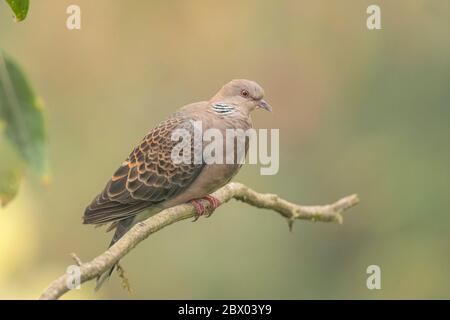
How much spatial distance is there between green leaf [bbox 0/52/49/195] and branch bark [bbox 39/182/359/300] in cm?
72

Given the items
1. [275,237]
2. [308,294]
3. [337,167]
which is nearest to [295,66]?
[337,167]

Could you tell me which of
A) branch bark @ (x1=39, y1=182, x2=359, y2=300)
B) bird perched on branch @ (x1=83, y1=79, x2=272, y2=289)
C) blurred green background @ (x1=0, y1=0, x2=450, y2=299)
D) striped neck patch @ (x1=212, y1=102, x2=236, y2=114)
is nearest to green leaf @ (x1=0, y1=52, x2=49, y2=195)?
branch bark @ (x1=39, y1=182, x2=359, y2=300)

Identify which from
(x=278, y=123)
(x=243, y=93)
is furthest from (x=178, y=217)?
(x=278, y=123)

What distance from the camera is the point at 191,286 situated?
296 inches

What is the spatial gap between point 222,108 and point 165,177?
496 millimetres

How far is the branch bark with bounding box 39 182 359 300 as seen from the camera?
208cm

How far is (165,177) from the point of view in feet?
12.2

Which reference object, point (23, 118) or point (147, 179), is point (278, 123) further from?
point (23, 118)

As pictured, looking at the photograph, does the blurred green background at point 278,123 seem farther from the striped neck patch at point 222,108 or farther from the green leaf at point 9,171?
the green leaf at point 9,171

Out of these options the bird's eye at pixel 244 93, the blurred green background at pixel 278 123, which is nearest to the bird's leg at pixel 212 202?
the bird's eye at pixel 244 93

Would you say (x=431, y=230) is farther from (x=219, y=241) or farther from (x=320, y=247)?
(x=219, y=241)

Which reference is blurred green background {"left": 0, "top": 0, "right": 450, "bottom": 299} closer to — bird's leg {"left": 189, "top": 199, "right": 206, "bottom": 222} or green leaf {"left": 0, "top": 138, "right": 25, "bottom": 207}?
bird's leg {"left": 189, "top": 199, "right": 206, "bottom": 222}

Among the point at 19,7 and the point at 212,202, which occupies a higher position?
the point at 19,7

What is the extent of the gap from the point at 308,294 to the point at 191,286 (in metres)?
1.62
